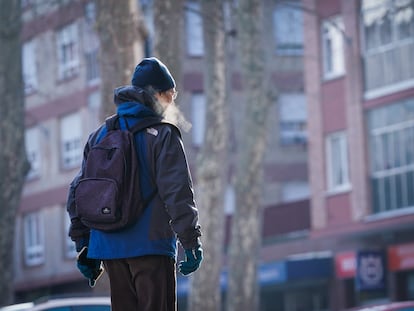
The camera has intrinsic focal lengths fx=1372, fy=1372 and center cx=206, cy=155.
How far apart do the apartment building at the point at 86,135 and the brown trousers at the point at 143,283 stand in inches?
1204

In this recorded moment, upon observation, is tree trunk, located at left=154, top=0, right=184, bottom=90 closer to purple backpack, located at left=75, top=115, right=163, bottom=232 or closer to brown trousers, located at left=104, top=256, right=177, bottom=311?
purple backpack, located at left=75, top=115, right=163, bottom=232

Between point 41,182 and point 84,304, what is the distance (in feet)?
121

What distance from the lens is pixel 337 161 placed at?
36094 mm

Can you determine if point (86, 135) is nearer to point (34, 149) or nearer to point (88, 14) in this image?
point (34, 149)

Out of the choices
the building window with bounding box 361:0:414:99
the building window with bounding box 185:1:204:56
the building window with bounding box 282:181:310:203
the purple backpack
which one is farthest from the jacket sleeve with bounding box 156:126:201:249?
the building window with bounding box 282:181:310:203

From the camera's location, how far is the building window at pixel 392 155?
32781 mm

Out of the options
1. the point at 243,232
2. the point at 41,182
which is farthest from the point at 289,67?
the point at 243,232

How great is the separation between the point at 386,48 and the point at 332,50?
121 inches

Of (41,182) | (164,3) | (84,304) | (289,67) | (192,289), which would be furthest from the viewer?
(41,182)

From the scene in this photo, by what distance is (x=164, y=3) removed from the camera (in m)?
23.4

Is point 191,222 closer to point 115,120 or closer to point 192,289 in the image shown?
point 115,120

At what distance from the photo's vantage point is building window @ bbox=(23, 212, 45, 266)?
4944cm

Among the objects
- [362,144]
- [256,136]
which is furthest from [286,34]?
[256,136]

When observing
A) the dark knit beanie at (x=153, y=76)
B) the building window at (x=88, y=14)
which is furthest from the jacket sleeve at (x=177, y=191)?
the building window at (x=88, y=14)
